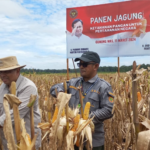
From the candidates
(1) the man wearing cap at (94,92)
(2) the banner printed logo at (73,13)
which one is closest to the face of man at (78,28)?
(2) the banner printed logo at (73,13)

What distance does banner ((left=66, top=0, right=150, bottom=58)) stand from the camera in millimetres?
4898

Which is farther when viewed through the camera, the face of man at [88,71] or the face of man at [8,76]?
the face of man at [88,71]

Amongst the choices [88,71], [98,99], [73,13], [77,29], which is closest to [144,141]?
[98,99]

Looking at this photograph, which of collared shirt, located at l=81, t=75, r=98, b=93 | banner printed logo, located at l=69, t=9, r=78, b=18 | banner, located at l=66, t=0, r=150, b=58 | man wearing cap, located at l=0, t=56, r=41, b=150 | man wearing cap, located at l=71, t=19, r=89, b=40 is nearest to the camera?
man wearing cap, located at l=0, t=56, r=41, b=150

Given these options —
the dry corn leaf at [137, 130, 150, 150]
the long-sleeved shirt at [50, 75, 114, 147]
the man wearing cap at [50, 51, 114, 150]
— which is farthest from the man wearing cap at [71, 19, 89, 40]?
the dry corn leaf at [137, 130, 150, 150]

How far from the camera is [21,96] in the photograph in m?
1.62

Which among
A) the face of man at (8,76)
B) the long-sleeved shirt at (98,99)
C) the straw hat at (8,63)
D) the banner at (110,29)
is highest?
the banner at (110,29)

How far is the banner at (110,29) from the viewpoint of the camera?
4.90 m

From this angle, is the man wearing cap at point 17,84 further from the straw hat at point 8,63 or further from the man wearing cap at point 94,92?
the man wearing cap at point 94,92

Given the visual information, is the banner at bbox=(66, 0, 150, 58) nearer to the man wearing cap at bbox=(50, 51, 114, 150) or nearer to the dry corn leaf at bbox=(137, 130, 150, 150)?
the man wearing cap at bbox=(50, 51, 114, 150)

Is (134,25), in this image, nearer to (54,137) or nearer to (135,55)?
(135,55)

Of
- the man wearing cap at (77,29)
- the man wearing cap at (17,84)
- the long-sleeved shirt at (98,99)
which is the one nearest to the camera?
the man wearing cap at (17,84)

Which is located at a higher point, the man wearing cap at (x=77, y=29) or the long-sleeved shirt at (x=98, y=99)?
the man wearing cap at (x=77, y=29)

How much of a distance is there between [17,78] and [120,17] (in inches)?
163
